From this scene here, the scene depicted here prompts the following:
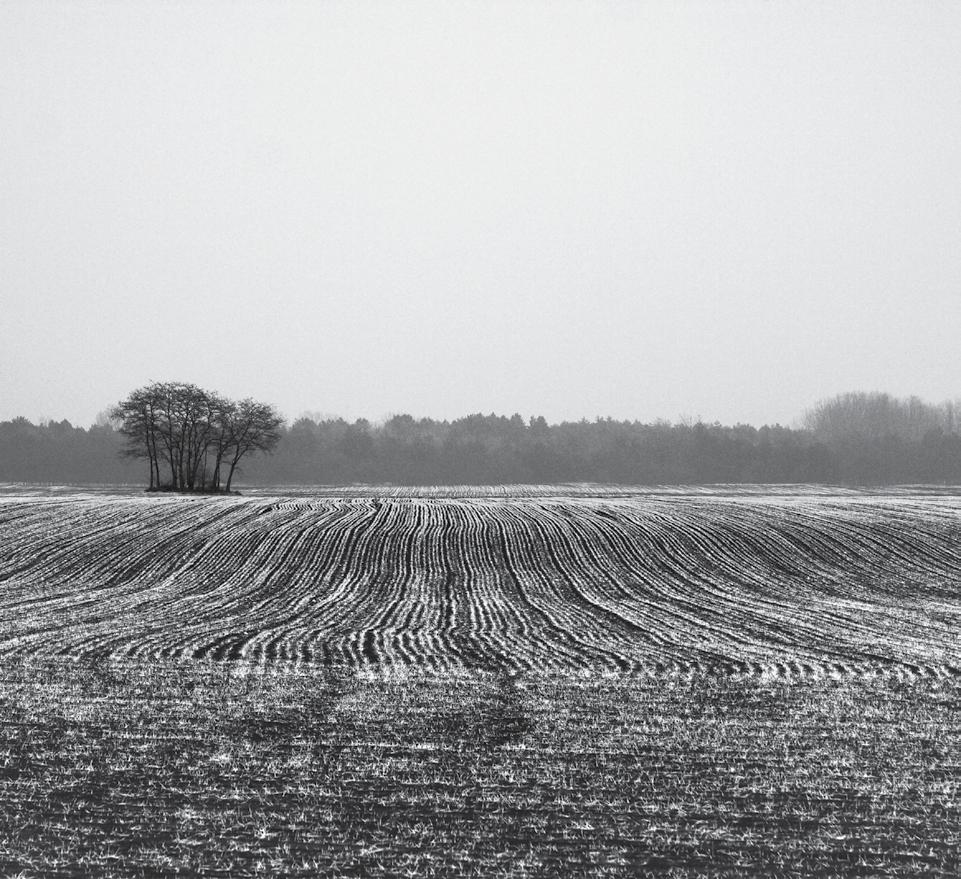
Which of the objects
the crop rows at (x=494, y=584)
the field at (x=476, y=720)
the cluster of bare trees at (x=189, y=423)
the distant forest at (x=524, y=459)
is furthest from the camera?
the distant forest at (x=524, y=459)

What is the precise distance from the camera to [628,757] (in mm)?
10703

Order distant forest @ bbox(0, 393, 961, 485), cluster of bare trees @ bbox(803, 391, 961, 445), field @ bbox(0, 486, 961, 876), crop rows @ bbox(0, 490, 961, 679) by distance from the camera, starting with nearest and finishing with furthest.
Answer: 1. field @ bbox(0, 486, 961, 876)
2. crop rows @ bbox(0, 490, 961, 679)
3. distant forest @ bbox(0, 393, 961, 485)
4. cluster of bare trees @ bbox(803, 391, 961, 445)

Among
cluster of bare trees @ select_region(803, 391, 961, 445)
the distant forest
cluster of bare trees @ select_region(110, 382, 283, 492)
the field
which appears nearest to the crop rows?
the field

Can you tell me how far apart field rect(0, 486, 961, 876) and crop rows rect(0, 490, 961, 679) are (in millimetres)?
184

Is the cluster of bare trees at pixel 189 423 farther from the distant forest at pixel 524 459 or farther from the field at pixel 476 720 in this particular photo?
the field at pixel 476 720

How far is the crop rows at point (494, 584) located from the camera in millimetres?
18141

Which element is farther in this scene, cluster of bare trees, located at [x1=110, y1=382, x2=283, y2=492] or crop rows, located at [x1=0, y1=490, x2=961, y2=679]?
cluster of bare trees, located at [x1=110, y1=382, x2=283, y2=492]

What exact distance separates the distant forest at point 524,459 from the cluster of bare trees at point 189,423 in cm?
3640

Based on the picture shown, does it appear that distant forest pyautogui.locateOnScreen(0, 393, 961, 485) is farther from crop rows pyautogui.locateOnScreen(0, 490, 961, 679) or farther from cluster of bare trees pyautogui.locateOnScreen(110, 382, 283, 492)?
crop rows pyautogui.locateOnScreen(0, 490, 961, 679)

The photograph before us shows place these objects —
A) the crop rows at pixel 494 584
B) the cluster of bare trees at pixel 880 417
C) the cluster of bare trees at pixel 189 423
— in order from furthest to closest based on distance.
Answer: the cluster of bare trees at pixel 880 417 → the cluster of bare trees at pixel 189 423 → the crop rows at pixel 494 584

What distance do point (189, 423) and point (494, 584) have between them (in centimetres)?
5404

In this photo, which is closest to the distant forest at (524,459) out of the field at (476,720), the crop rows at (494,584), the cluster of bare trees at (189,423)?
the cluster of bare trees at (189,423)

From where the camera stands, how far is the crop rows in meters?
18.1

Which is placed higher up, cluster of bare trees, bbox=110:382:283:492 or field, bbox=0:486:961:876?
cluster of bare trees, bbox=110:382:283:492
